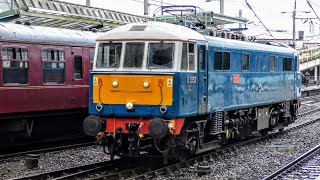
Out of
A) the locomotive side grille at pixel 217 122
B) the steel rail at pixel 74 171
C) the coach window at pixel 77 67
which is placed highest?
the coach window at pixel 77 67

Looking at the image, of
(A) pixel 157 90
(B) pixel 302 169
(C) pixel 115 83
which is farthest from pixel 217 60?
(B) pixel 302 169

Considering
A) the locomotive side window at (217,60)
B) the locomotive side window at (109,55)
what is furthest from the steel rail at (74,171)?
the locomotive side window at (217,60)

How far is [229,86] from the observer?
13.6 metres

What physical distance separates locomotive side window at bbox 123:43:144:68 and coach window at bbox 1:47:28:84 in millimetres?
3530

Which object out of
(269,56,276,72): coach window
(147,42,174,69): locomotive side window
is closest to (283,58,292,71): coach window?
(269,56,276,72): coach window

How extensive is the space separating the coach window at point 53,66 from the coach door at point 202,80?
4715 mm

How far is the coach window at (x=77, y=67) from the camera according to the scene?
15.4 metres

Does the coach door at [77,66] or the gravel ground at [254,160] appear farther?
the coach door at [77,66]

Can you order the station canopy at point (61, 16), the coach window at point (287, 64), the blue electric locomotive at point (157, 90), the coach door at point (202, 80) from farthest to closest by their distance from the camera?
the coach window at point (287, 64) < the station canopy at point (61, 16) < the coach door at point (202, 80) < the blue electric locomotive at point (157, 90)

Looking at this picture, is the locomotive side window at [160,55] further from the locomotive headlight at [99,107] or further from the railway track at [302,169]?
the railway track at [302,169]

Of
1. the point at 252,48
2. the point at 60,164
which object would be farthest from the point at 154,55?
the point at 252,48

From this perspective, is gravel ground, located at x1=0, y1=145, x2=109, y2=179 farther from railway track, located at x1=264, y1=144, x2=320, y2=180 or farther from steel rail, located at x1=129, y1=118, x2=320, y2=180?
railway track, located at x1=264, y1=144, x2=320, y2=180

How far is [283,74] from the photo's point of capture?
18.3 metres

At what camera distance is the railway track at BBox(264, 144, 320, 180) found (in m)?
11.2
